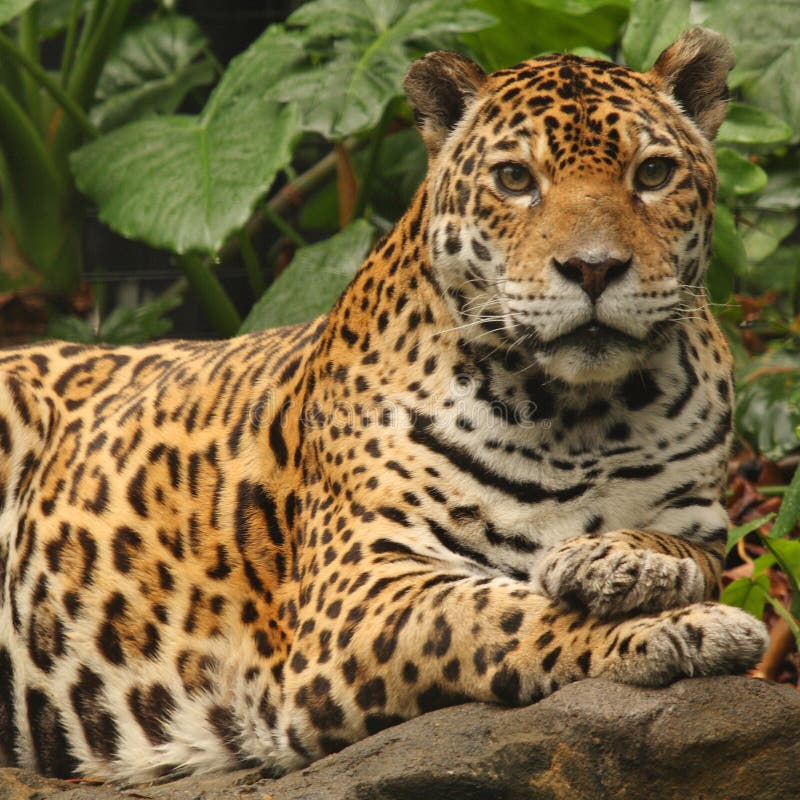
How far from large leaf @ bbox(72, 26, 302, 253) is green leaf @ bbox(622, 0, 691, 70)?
164cm

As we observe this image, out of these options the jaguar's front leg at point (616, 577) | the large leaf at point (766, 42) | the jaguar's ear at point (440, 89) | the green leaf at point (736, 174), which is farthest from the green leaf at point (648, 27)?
the jaguar's front leg at point (616, 577)

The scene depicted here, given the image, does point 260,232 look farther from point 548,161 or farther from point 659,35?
point 548,161

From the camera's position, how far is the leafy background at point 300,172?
686 centimetres

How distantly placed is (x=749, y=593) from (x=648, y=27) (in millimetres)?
2812

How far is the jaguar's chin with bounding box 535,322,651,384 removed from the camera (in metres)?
4.05

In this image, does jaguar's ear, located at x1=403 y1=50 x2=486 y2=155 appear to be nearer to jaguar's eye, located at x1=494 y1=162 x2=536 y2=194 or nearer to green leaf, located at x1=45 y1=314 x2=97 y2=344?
jaguar's eye, located at x1=494 y1=162 x2=536 y2=194

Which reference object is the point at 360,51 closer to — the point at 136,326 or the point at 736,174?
the point at 736,174

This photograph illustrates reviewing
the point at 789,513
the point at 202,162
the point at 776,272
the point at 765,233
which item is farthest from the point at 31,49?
the point at 789,513

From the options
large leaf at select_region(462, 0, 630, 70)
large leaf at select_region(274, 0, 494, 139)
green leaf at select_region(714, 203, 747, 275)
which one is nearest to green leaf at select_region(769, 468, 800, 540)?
green leaf at select_region(714, 203, 747, 275)

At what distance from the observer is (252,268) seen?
8570mm

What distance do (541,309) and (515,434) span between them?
48 centimetres

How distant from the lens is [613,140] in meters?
4.24

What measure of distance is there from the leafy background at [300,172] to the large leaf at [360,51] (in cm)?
1

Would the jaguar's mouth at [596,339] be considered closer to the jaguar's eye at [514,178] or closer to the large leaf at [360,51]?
the jaguar's eye at [514,178]
